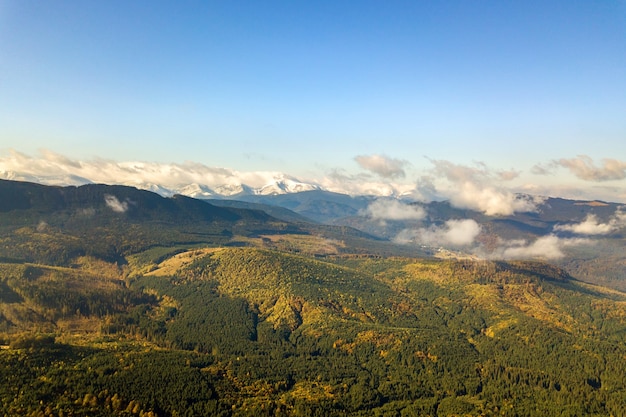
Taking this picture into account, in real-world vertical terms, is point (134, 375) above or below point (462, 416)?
above

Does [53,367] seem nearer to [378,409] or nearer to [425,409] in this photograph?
[378,409]

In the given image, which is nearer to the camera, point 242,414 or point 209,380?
point 242,414

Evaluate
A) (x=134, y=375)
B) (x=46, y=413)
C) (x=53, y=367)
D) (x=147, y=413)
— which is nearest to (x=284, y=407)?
(x=147, y=413)

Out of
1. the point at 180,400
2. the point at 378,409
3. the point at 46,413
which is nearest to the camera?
the point at 46,413

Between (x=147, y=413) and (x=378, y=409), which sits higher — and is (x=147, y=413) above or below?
above

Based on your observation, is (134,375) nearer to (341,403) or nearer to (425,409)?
(341,403)

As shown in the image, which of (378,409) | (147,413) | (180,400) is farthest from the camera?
(378,409)

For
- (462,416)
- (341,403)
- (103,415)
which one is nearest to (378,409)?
(341,403)

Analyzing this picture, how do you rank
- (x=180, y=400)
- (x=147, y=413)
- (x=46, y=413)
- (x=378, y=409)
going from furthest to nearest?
(x=378, y=409), (x=180, y=400), (x=147, y=413), (x=46, y=413)

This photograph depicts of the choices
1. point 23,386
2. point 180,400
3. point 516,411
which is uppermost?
point 23,386
